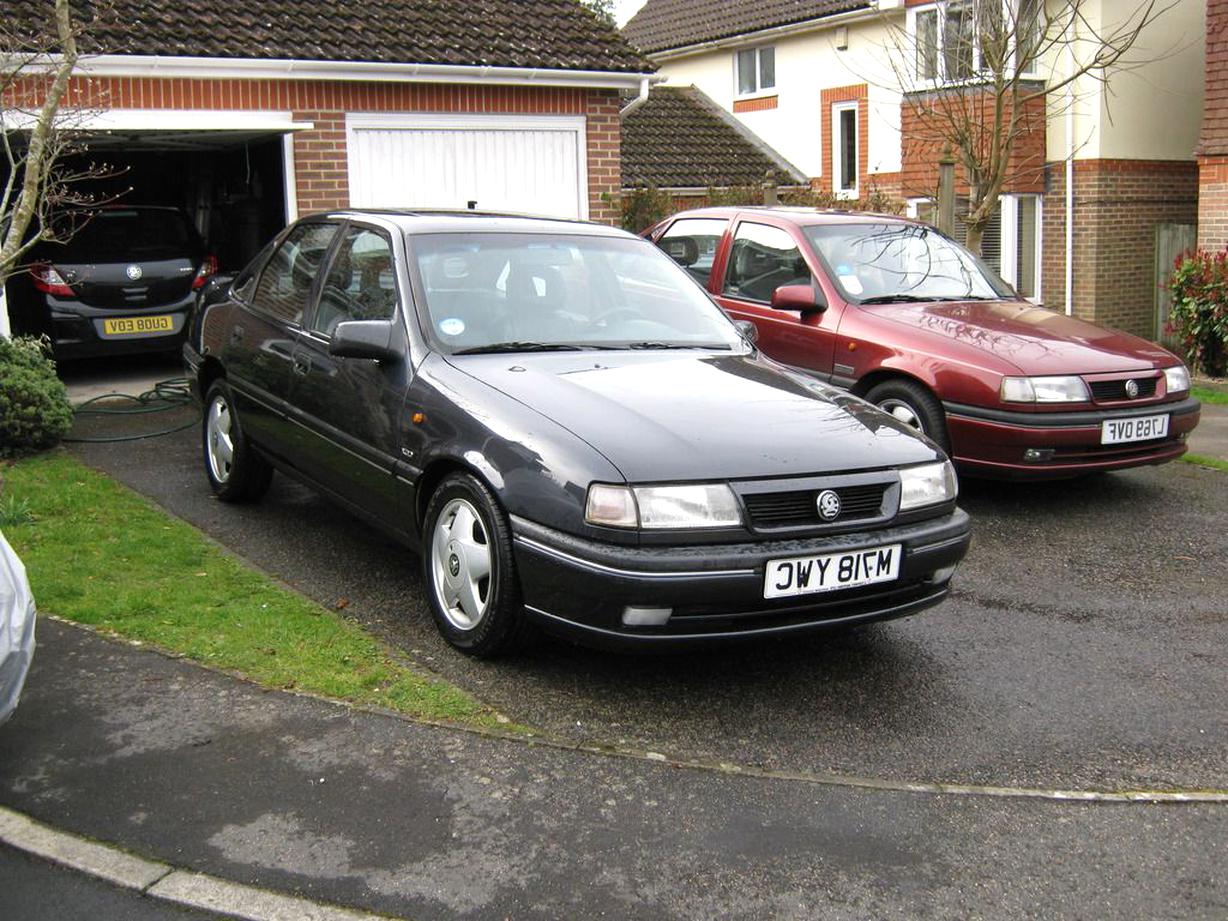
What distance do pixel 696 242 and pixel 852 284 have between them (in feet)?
5.23

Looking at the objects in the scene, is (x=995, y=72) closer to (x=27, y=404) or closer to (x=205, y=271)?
(x=205, y=271)

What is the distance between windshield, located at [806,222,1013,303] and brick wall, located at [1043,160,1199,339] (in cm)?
1035

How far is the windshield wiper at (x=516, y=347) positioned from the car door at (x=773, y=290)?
Answer: 305cm

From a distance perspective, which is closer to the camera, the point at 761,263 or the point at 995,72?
the point at 761,263

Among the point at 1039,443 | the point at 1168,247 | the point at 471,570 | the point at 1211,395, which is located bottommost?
the point at 1211,395

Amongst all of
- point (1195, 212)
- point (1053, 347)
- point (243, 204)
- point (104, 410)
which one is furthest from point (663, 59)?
point (1053, 347)

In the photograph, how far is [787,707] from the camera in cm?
476

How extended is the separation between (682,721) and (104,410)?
300 inches

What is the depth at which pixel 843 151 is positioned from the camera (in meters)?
23.8

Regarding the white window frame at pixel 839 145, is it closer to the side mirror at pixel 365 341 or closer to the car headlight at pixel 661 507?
the side mirror at pixel 365 341

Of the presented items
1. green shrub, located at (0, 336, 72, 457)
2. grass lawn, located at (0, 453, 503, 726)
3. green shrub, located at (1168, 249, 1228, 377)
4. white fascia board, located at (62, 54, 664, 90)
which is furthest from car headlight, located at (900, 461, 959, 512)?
green shrub, located at (1168, 249, 1228, 377)

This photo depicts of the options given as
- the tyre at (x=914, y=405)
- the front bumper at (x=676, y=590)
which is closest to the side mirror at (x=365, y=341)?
the front bumper at (x=676, y=590)

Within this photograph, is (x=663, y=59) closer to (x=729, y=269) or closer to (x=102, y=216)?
(x=102, y=216)

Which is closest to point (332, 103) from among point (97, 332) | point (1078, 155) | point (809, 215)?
point (97, 332)
